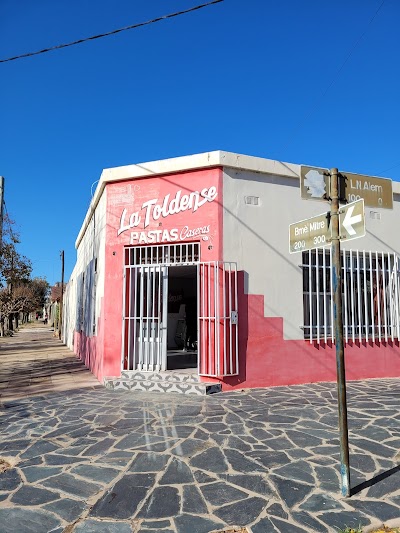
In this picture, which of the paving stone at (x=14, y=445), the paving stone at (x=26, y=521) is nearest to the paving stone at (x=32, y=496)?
the paving stone at (x=26, y=521)

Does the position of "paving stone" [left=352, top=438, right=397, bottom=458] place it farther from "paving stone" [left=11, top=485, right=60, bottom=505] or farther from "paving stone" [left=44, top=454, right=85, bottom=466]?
"paving stone" [left=11, top=485, right=60, bottom=505]

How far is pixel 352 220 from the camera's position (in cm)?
329

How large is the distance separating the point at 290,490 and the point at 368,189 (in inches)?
112

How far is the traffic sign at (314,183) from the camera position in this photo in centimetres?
351

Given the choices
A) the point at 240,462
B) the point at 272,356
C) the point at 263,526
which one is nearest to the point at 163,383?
the point at 272,356

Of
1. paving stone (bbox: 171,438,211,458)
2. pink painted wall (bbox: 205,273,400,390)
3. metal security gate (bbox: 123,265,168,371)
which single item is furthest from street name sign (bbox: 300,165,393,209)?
metal security gate (bbox: 123,265,168,371)

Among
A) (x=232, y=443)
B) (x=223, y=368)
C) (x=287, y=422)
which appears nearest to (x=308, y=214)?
(x=223, y=368)

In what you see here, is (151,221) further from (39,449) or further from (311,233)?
(311,233)

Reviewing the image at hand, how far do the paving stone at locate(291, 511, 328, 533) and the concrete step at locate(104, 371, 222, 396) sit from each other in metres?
4.07

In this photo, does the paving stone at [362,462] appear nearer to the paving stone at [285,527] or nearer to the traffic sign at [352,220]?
the paving stone at [285,527]

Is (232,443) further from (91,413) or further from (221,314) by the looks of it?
(221,314)

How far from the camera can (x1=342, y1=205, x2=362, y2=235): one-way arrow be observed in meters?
3.26

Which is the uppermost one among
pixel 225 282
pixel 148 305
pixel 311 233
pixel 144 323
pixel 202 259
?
pixel 202 259

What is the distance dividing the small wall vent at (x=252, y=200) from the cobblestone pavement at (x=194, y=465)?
3812 mm
